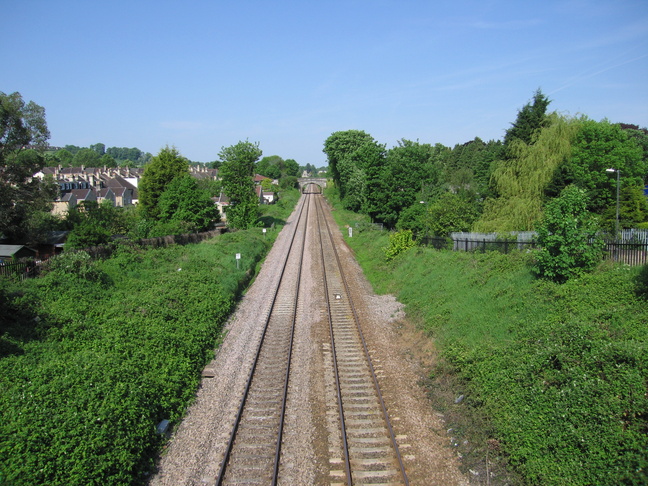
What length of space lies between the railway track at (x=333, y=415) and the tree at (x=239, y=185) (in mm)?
31590

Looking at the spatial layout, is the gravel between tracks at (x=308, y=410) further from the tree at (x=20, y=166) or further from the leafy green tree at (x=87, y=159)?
the leafy green tree at (x=87, y=159)

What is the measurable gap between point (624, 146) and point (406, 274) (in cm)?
2420

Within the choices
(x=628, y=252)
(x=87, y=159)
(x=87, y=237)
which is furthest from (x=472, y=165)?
(x=87, y=159)

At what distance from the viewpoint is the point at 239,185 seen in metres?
52.4

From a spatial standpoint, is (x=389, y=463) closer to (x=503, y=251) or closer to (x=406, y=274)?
(x=503, y=251)

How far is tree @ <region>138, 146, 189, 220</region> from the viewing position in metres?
55.9

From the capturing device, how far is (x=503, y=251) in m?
21.8

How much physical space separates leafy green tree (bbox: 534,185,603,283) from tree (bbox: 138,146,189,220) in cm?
4791

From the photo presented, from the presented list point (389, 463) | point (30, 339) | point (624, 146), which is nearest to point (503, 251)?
point (389, 463)

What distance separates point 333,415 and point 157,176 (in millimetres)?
50092

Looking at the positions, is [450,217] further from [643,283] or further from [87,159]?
[87,159]

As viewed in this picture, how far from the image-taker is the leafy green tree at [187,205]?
4388 cm

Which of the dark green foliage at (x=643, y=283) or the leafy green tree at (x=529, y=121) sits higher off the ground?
the leafy green tree at (x=529, y=121)

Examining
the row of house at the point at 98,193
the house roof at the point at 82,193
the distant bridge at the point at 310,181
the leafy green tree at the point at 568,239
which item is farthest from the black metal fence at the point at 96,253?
the distant bridge at the point at 310,181
